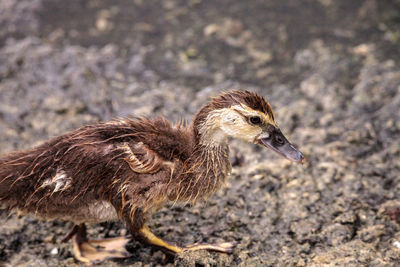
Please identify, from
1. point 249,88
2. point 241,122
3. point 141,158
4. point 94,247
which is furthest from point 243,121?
point 249,88

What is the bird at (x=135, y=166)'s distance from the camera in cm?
364

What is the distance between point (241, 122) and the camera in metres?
3.75

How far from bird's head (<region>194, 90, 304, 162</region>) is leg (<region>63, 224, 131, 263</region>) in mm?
1167

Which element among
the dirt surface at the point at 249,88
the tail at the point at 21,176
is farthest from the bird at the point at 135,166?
the dirt surface at the point at 249,88

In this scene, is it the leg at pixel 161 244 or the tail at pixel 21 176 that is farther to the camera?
the leg at pixel 161 244

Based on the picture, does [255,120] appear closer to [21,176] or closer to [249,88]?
[21,176]

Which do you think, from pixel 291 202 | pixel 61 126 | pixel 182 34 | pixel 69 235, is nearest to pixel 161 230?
pixel 69 235

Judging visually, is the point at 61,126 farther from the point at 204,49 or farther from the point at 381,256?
the point at 381,256

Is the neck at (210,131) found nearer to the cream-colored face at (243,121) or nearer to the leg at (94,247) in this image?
the cream-colored face at (243,121)

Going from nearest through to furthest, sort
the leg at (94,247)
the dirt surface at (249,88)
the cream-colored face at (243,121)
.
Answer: the cream-colored face at (243,121) → the leg at (94,247) → the dirt surface at (249,88)

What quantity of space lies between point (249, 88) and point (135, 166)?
9.08 ft

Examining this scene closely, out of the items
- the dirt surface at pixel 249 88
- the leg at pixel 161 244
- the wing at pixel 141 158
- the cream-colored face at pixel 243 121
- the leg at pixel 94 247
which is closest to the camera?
the wing at pixel 141 158

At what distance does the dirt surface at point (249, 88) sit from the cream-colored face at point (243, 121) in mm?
959

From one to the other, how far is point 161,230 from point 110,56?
119 inches
